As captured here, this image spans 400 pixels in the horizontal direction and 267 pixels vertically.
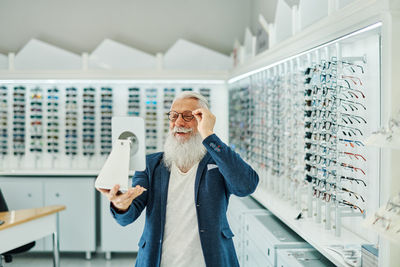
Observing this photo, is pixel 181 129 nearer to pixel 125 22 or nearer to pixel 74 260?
pixel 74 260

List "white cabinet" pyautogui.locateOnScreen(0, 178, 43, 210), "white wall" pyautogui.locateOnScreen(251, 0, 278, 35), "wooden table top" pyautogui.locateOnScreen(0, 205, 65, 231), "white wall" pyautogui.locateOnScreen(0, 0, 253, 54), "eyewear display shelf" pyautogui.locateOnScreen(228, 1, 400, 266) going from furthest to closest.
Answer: "white wall" pyautogui.locateOnScreen(0, 0, 253, 54), "white cabinet" pyautogui.locateOnScreen(0, 178, 43, 210), "white wall" pyautogui.locateOnScreen(251, 0, 278, 35), "wooden table top" pyautogui.locateOnScreen(0, 205, 65, 231), "eyewear display shelf" pyautogui.locateOnScreen(228, 1, 400, 266)

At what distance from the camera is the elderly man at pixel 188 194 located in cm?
206

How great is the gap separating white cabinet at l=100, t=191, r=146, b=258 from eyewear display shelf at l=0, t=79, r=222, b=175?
3.23ft

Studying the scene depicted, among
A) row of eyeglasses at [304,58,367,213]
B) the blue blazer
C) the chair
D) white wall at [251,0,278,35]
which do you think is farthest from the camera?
white wall at [251,0,278,35]

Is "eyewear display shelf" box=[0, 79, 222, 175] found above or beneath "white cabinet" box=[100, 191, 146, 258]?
above

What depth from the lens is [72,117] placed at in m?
6.32

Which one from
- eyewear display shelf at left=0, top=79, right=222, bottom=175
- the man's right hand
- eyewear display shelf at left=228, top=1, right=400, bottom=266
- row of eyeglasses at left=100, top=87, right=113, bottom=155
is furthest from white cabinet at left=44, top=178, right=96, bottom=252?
the man's right hand

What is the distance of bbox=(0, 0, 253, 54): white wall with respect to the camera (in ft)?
22.4

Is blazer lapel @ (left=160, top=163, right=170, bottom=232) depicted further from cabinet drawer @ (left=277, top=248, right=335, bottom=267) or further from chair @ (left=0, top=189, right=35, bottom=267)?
chair @ (left=0, top=189, right=35, bottom=267)

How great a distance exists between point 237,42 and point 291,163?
335cm

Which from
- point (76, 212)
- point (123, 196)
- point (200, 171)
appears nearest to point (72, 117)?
point (76, 212)

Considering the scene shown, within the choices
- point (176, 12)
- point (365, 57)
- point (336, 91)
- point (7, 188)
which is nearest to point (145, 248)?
point (336, 91)

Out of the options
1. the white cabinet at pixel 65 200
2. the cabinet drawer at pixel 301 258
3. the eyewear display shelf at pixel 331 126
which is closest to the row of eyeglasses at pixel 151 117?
the white cabinet at pixel 65 200

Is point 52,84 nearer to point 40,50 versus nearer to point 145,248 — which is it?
point 40,50
